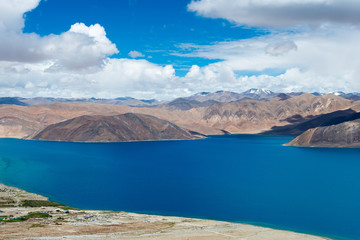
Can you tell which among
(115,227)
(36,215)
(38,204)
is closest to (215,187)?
→ (115,227)

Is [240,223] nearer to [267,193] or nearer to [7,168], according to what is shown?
[267,193]

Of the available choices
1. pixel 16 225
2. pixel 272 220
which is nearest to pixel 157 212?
pixel 272 220

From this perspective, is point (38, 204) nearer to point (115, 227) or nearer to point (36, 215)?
point (36, 215)

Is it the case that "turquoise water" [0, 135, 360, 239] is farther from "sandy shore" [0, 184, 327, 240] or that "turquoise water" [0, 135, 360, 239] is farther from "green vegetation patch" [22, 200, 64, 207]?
"sandy shore" [0, 184, 327, 240]

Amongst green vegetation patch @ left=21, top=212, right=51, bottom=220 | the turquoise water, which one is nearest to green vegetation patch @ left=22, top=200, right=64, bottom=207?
the turquoise water

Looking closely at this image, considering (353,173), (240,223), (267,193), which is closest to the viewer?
(240,223)

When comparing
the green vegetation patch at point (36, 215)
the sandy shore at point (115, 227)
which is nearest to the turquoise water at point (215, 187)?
the sandy shore at point (115, 227)
